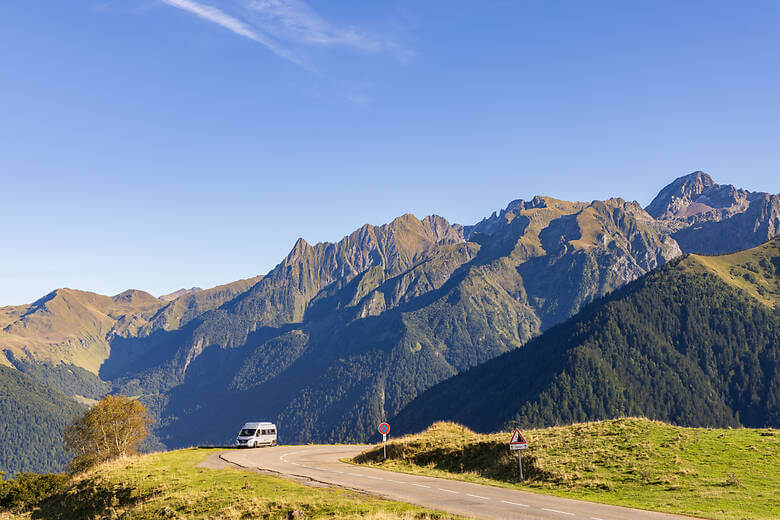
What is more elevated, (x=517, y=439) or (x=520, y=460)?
(x=517, y=439)

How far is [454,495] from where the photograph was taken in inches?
1270

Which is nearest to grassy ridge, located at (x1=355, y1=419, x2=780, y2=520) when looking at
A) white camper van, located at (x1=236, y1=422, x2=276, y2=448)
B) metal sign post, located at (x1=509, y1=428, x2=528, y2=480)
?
metal sign post, located at (x1=509, y1=428, x2=528, y2=480)

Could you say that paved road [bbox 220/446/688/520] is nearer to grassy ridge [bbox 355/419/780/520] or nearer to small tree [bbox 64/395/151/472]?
grassy ridge [bbox 355/419/780/520]

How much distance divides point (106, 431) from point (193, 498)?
5688 centimetres

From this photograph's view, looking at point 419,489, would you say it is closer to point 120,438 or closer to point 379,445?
point 379,445

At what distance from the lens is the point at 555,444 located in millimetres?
42438

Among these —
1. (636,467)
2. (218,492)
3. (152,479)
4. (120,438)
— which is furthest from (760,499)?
(120,438)

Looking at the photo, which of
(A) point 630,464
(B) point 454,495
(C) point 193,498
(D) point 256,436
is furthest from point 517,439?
(D) point 256,436

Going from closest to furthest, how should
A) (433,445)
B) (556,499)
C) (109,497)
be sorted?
(556,499)
(109,497)
(433,445)

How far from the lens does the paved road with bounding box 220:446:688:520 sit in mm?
26672

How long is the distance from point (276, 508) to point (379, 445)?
933 inches

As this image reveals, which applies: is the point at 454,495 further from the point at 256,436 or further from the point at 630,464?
the point at 256,436

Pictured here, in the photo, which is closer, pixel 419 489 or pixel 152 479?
pixel 419 489

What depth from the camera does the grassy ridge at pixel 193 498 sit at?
2973cm
